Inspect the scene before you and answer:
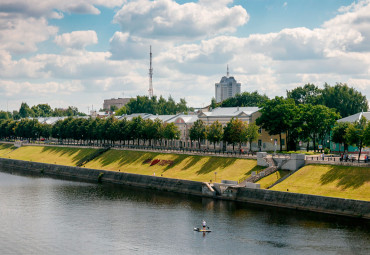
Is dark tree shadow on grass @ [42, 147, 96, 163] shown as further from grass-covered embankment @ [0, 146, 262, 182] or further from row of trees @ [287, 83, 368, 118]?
row of trees @ [287, 83, 368, 118]

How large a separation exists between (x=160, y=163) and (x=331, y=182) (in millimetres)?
47854

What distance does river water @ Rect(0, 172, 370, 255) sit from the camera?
55.6m

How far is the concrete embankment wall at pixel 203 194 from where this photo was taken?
6856 cm

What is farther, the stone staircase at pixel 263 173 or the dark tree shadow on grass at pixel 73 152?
the dark tree shadow on grass at pixel 73 152

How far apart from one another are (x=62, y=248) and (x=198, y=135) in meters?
77.7

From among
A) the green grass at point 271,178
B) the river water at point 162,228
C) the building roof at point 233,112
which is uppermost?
the building roof at point 233,112

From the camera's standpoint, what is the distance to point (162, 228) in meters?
64.4

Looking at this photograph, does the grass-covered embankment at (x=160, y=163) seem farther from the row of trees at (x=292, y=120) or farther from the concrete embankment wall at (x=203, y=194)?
the row of trees at (x=292, y=120)

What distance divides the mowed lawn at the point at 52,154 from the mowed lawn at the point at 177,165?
1130cm

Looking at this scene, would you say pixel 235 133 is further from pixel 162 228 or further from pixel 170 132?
pixel 162 228

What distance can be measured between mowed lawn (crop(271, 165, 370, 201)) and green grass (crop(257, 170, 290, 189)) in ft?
7.89

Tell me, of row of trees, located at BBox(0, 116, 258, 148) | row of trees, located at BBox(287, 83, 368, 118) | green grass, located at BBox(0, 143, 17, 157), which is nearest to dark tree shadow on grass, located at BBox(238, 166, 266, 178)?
row of trees, located at BBox(0, 116, 258, 148)

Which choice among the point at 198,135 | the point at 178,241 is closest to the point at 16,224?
the point at 178,241

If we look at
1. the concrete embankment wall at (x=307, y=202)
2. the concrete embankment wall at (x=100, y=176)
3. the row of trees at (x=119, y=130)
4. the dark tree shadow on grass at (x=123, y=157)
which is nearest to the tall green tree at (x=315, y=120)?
the dark tree shadow on grass at (x=123, y=157)
